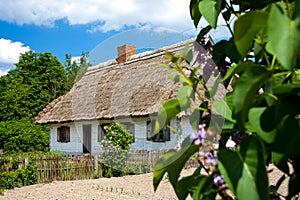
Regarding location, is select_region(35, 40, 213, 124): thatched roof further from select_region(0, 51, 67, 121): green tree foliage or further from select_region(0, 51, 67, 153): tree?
select_region(0, 51, 67, 121): green tree foliage

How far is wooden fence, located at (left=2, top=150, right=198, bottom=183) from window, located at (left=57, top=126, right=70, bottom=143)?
865cm

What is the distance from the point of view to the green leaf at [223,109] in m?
0.77

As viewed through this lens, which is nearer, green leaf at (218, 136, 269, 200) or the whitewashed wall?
green leaf at (218, 136, 269, 200)

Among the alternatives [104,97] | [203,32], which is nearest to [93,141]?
[104,97]

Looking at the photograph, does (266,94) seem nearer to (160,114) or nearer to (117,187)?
(160,114)

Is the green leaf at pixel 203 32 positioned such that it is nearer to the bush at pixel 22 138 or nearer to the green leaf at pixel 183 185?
the green leaf at pixel 183 185

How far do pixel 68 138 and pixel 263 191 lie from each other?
20.0m

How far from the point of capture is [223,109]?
79cm

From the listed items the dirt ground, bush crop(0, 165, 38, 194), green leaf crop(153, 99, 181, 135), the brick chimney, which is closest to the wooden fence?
bush crop(0, 165, 38, 194)

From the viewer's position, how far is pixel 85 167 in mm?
11203

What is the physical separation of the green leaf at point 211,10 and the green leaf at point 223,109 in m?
0.20

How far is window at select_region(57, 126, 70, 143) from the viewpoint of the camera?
66.2 feet

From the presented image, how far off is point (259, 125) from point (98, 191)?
8.11 metres

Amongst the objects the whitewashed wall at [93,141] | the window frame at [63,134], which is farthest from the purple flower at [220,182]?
the window frame at [63,134]
